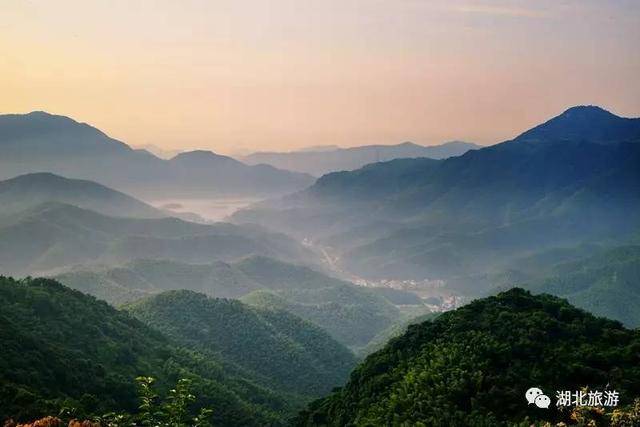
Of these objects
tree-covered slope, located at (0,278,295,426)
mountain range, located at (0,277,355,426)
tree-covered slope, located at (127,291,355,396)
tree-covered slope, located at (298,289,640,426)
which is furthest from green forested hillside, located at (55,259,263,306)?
tree-covered slope, located at (298,289,640,426)

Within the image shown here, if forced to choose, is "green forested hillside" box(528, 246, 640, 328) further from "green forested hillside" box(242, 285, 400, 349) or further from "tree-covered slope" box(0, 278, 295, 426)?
"tree-covered slope" box(0, 278, 295, 426)

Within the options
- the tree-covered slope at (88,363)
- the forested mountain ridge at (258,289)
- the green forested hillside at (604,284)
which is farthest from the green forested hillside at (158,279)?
A: the green forested hillside at (604,284)

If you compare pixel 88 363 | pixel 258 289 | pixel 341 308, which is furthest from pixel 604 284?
pixel 88 363

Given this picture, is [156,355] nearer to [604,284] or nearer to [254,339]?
[254,339]

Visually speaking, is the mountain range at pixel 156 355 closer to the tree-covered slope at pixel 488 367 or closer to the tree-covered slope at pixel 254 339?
the tree-covered slope at pixel 254 339

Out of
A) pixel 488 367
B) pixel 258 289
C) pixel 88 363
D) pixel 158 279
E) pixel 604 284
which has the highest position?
pixel 488 367

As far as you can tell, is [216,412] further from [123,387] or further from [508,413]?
[508,413]

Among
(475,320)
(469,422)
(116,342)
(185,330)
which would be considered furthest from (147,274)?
(469,422)
